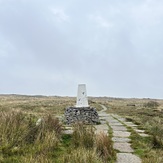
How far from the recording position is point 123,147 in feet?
25.3

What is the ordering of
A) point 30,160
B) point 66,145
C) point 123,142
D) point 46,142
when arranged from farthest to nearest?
point 123,142 → point 66,145 → point 46,142 → point 30,160

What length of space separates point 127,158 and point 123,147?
45.8 inches

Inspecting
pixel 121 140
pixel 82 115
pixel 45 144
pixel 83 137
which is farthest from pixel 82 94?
pixel 45 144

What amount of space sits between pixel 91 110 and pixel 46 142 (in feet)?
24.2

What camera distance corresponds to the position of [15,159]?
610cm

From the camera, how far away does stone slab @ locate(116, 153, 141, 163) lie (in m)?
6.30

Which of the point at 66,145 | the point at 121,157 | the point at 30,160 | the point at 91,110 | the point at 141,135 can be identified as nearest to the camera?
the point at 30,160

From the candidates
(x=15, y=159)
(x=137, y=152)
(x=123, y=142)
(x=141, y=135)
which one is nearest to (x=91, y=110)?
(x=141, y=135)

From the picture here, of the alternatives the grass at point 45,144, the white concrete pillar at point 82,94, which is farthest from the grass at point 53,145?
the white concrete pillar at point 82,94

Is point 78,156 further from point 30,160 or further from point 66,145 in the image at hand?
point 66,145

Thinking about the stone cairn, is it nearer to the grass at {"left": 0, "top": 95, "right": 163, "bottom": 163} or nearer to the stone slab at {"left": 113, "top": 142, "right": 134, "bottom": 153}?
the grass at {"left": 0, "top": 95, "right": 163, "bottom": 163}

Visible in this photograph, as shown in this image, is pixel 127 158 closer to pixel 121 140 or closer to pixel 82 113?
pixel 121 140

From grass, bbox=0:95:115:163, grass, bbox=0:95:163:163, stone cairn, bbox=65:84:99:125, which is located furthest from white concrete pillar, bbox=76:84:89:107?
grass, bbox=0:95:115:163

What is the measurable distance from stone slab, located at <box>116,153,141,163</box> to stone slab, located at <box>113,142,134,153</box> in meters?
0.44
